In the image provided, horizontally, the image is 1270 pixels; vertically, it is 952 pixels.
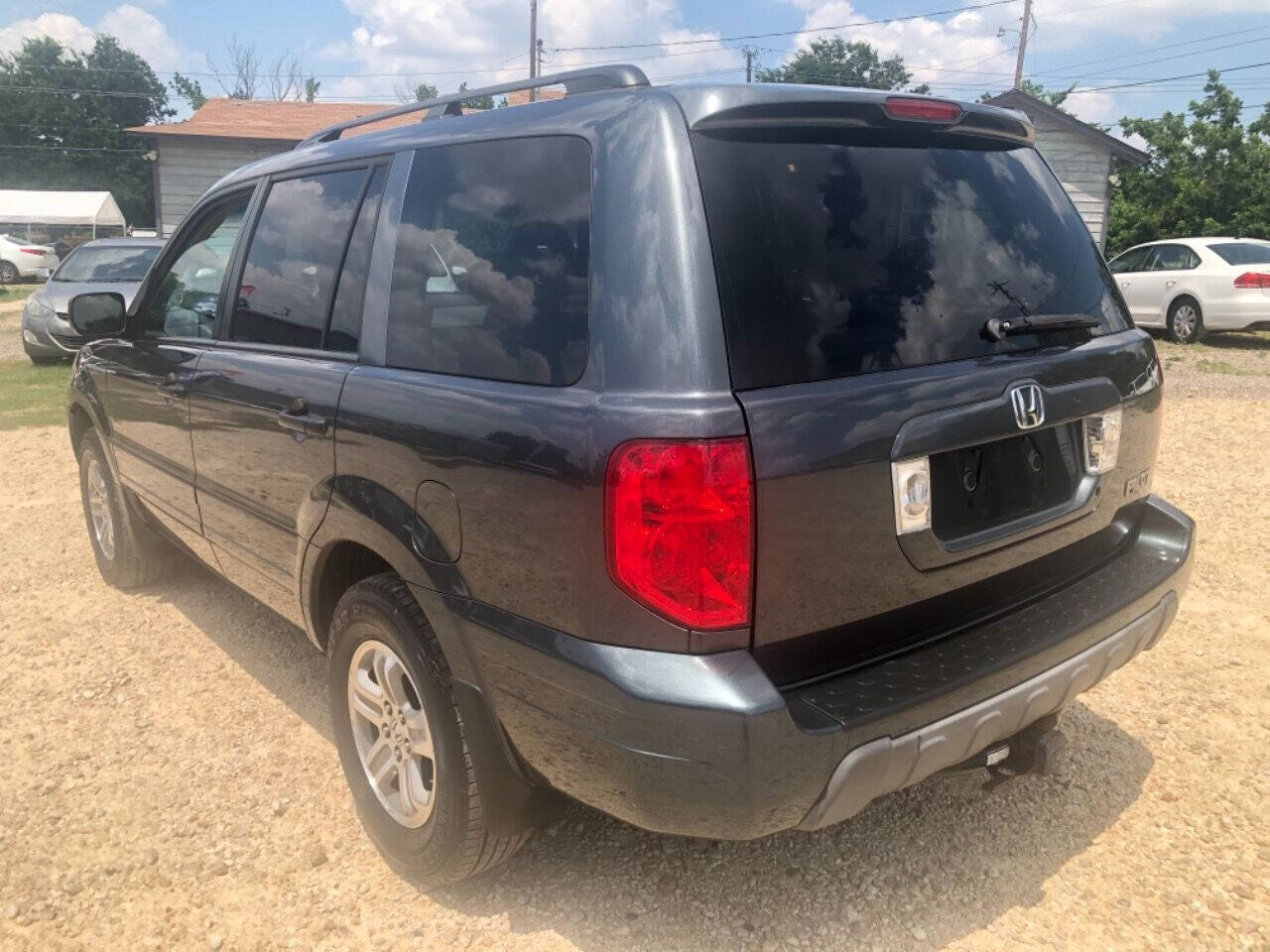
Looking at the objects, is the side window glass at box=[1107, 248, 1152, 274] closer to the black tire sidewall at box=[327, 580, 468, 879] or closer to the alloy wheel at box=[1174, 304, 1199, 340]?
the alloy wheel at box=[1174, 304, 1199, 340]

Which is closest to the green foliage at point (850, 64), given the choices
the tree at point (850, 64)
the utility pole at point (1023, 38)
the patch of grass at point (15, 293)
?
the tree at point (850, 64)

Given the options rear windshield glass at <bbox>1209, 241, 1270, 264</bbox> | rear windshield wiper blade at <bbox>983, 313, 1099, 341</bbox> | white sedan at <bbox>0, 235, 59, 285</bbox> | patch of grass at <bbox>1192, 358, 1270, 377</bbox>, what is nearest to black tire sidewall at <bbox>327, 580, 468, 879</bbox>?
rear windshield wiper blade at <bbox>983, 313, 1099, 341</bbox>

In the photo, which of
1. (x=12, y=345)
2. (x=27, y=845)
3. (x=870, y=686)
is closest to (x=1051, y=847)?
(x=870, y=686)

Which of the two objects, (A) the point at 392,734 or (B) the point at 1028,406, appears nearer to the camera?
(B) the point at 1028,406

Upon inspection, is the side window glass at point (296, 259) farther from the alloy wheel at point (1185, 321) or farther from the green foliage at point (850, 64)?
the green foliage at point (850, 64)

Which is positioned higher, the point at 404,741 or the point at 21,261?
the point at 21,261

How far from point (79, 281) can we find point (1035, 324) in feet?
44.2

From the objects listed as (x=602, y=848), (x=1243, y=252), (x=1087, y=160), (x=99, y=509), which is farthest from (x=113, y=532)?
(x=1087, y=160)

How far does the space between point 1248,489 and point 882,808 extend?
4.82 m

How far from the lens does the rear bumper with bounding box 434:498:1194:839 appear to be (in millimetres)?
1841

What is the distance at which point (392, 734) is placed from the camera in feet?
8.77

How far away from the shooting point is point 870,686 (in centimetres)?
204

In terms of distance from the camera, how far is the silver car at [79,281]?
41.0 feet

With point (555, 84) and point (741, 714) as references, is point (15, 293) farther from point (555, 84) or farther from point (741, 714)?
point (741, 714)
